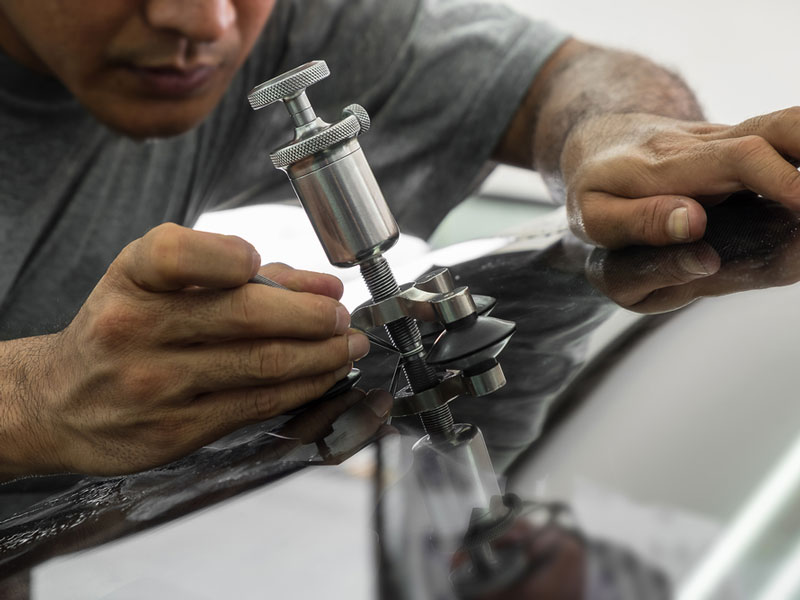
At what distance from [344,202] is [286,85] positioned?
65 mm

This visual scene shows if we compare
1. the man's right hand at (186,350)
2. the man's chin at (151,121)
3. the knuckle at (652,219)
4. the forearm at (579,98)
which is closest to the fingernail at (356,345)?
the man's right hand at (186,350)

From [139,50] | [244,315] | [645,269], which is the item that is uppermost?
[139,50]

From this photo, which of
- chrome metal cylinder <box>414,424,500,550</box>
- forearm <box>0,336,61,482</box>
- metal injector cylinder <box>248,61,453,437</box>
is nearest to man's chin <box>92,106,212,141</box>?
forearm <box>0,336,61,482</box>

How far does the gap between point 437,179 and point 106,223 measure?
448mm

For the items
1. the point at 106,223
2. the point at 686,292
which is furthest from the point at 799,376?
the point at 106,223

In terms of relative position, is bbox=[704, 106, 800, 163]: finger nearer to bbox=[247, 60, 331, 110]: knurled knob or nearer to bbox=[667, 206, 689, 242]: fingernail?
bbox=[667, 206, 689, 242]: fingernail

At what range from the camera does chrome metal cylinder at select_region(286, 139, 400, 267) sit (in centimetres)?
45

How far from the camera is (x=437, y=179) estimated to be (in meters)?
1.22

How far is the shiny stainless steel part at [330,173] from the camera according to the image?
17.3 inches

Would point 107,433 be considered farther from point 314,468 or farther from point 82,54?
point 82,54

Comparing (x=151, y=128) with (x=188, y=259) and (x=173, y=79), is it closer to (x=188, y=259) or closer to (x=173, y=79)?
(x=173, y=79)

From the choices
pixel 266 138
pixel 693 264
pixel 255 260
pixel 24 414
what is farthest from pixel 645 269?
pixel 266 138

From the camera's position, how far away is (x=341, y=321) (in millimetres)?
464

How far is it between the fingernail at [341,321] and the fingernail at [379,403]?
1.5 inches
